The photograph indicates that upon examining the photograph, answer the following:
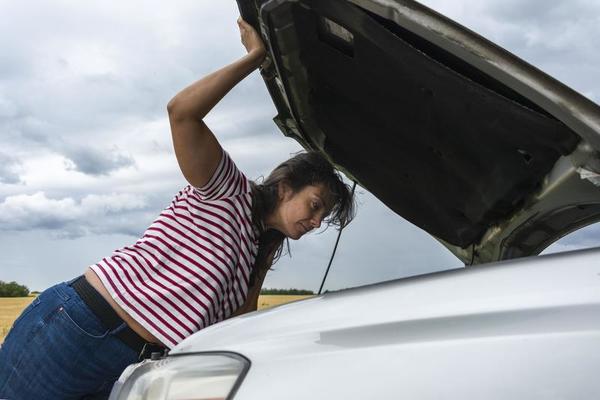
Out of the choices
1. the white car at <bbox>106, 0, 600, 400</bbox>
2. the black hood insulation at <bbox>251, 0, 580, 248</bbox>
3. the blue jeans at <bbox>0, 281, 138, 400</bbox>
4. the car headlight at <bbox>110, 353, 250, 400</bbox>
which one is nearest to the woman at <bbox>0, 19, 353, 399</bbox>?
the blue jeans at <bbox>0, 281, 138, 400</bbox>

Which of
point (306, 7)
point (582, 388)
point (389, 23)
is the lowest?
point (582, 388)

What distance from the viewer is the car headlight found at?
126 centimetres

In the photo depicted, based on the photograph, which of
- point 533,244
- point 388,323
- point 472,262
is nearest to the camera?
point 388,323

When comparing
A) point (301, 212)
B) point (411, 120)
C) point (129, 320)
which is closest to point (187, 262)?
point (129, 320)

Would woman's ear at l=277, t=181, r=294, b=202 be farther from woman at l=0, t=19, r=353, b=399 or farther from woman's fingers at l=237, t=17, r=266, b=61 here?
woman's fingers at l=237, t=17, r=266, b=61

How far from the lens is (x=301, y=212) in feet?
7.93

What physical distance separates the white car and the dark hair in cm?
16

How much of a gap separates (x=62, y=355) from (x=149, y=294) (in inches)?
13.6

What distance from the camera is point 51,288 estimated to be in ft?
7.87

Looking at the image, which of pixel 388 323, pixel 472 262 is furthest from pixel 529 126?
pixel 472 262

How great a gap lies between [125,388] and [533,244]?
1622 mm

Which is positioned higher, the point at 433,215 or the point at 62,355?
the point at 62,355

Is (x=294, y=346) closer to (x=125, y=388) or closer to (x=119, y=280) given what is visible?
(x=125, y=388)

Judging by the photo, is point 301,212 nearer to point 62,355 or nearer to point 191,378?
point 62,355
